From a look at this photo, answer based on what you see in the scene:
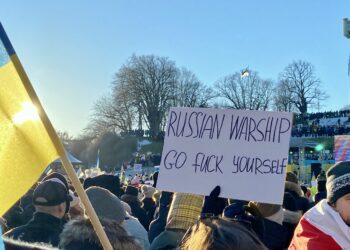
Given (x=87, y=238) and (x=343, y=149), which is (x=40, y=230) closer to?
(x=87, y=238)

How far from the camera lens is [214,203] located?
266 cm

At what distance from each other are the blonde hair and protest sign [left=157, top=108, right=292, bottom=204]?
1151 mm

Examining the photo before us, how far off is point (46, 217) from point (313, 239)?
1.37 m

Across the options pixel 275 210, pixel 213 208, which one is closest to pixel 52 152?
pixel 213 208

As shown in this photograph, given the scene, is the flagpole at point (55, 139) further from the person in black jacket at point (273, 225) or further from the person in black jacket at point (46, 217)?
the person in black jacket at point (273, 225)

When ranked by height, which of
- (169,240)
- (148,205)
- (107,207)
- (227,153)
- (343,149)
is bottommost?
(148,205)

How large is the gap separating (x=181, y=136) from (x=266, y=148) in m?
0.45

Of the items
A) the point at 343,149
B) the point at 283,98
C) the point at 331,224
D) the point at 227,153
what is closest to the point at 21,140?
the point at 227,153

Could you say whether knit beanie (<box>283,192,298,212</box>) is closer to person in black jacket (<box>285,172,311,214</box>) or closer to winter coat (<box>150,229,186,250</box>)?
person in black jacket (<box>285,172,311,214</box>)

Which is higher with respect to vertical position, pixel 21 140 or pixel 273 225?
pixel 21 140

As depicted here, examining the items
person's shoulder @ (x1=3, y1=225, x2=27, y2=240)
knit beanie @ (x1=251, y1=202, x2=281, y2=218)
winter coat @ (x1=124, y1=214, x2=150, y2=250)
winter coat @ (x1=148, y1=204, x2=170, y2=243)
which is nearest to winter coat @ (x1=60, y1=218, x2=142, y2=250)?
person's shoulder @ (x1=3, y1=225, x2=27, y2=240)

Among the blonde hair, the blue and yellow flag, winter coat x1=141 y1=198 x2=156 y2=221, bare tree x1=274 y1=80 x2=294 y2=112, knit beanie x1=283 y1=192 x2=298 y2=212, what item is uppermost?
bare tree x1=274 y1=80 x2=294 y2=112

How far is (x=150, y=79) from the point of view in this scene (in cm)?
5669

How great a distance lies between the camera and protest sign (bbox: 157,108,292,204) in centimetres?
277
